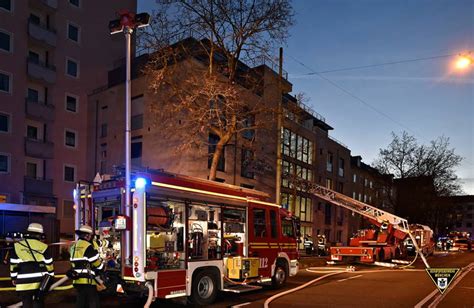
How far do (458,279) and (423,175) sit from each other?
36908 mm

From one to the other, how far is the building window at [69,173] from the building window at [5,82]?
628 centimetres

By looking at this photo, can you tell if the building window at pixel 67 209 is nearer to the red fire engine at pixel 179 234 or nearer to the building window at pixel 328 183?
the red fire engine at pixel 179 234

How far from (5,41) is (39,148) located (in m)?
6.60

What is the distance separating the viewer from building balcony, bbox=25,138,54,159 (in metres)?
29.0

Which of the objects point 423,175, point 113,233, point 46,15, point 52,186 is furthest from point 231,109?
point 423,175

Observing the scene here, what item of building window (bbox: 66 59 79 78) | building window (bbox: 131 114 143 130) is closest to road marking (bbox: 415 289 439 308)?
building window (bbox: 131 114 143 130)

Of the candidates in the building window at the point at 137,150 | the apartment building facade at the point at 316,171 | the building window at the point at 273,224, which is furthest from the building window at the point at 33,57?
the building window at the point at 273,224

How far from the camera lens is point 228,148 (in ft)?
98.2

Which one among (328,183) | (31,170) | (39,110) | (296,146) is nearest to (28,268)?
(31,170)

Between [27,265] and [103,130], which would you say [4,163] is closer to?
[103,130]

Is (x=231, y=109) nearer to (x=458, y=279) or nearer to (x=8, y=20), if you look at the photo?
(x=458, y=279)

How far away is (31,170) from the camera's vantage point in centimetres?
2984

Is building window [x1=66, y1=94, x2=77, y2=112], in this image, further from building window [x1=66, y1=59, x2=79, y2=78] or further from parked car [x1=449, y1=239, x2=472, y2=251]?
parked car [x1=449, y1=239, x2=472, y2=251]

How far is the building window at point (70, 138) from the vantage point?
106 ft
